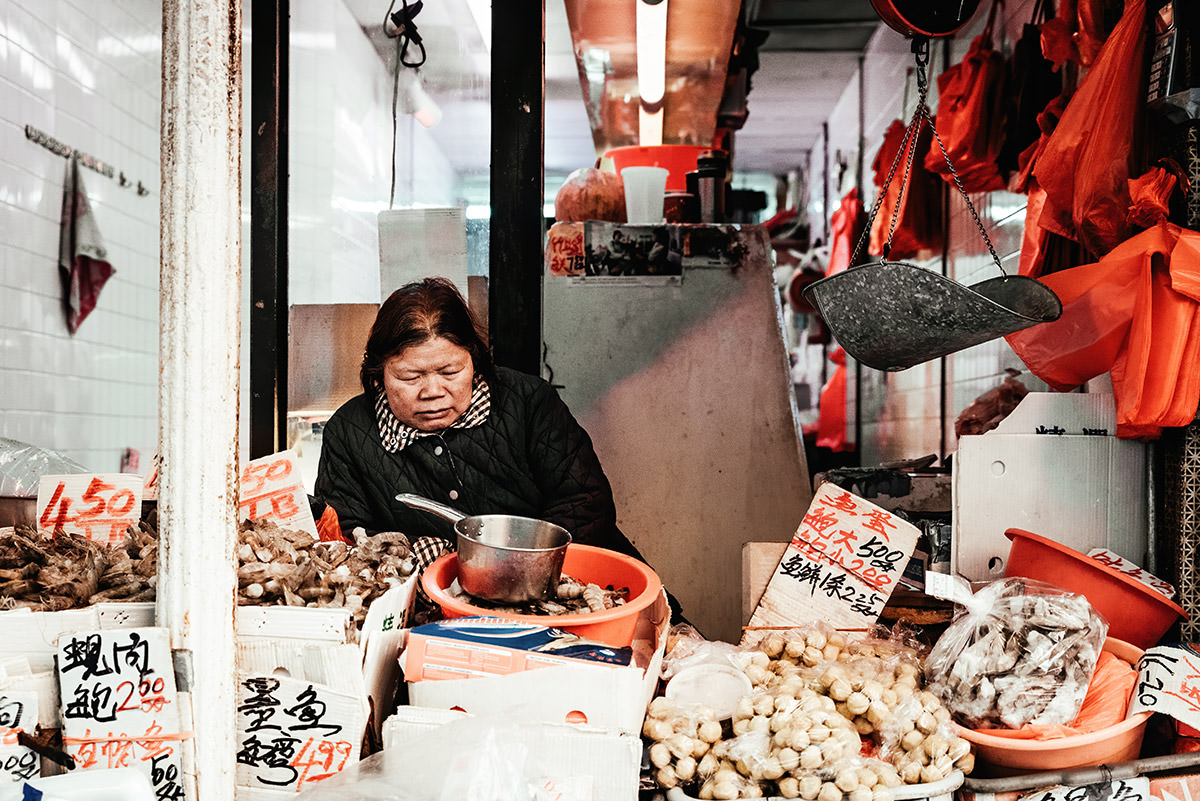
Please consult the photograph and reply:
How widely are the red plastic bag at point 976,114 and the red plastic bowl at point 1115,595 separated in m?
2.16

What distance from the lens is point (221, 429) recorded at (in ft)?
5.38

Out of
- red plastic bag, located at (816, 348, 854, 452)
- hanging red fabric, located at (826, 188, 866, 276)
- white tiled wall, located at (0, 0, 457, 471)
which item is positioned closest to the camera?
white tiled wall, located at (0, 0, 457, 471)

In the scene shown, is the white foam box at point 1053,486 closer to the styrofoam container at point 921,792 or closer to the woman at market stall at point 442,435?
the styrofoam container at point 921,792

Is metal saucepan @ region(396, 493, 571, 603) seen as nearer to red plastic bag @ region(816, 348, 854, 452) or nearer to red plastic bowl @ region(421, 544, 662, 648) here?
red plastic bowl @ region(421, 544, 662, 648)

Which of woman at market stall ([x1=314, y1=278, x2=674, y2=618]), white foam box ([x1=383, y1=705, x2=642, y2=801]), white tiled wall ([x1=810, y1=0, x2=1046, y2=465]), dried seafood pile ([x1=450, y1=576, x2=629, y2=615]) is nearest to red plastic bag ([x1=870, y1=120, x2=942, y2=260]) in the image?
white tiled wall ([x1=810, y1=0, x2=1046, y2=465])

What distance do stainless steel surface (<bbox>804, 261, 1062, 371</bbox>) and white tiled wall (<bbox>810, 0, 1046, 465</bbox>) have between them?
1.63 m

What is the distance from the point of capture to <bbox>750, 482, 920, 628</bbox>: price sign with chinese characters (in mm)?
2531

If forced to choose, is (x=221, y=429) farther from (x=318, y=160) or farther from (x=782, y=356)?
(x=782, y=356)

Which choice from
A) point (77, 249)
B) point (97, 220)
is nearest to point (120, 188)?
point (97, 220)

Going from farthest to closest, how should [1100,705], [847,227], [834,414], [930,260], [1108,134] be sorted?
[834,414]
[847,227]
[930,260]
[1108,134]
[1100,705]

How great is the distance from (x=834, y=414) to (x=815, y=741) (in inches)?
238

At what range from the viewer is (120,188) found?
4.65 metres

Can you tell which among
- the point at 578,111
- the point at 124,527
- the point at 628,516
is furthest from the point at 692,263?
the point at 578,111

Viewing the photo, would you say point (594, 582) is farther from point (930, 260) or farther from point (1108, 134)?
point (930, 260)
